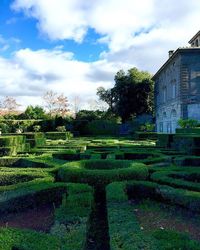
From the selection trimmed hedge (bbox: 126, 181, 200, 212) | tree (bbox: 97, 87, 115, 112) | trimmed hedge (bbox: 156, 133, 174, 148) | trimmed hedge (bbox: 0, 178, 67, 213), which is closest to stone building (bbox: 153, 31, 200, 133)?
trimmed hedge (bbox: 156, 133, 174, 148)

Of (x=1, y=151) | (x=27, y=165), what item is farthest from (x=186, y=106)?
(x=27, y=165)

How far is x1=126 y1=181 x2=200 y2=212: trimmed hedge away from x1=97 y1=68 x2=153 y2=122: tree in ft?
139

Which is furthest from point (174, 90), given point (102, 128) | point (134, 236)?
point (134, 236)

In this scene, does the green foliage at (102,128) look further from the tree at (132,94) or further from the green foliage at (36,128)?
the green foliage at (36,128)

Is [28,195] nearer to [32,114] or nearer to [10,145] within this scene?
[10,145]

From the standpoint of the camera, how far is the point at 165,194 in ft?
21.8

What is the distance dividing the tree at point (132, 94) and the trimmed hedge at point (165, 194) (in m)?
42.4

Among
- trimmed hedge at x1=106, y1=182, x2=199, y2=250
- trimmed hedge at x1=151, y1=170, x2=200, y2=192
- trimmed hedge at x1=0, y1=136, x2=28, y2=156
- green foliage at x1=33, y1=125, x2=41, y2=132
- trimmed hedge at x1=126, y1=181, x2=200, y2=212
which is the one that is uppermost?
green foliage at x1=33, y1=125, x2=41, y2=132

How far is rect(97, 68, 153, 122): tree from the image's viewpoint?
1956 inches

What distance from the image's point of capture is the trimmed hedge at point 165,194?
615 cm

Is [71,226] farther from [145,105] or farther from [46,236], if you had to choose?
[145,105]

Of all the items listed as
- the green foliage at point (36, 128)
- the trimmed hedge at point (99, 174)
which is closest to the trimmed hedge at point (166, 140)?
the trimmed hedge at point (99, 174)

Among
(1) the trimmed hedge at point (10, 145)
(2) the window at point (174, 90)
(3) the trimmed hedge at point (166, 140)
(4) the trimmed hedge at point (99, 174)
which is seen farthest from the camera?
(2) the window at point (174, 90)

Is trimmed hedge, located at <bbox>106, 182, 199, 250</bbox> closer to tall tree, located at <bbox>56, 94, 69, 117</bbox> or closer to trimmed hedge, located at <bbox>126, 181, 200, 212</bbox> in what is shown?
trimmed hedge, located at <bbox>126, 181, 200, 212</bbox>
